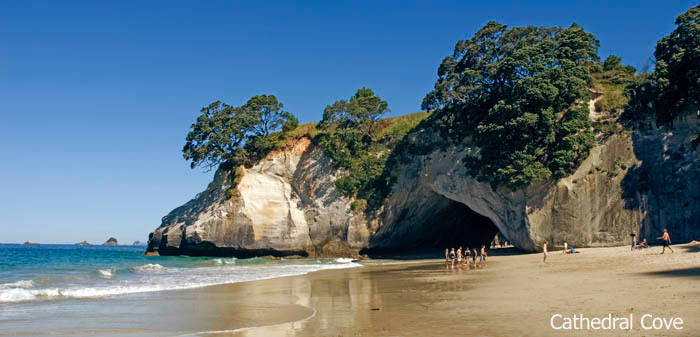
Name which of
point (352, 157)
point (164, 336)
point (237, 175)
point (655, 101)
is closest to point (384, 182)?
point (352, 157)

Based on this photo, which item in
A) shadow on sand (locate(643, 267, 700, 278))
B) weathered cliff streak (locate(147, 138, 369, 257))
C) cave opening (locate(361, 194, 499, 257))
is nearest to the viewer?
shadow on sand (locate(643, 267, 700, 278))

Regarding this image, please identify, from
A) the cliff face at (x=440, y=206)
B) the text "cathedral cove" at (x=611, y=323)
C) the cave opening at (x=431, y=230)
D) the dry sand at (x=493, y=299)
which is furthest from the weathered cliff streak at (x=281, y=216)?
the text "cathedral cove" at (x=611, y=323)

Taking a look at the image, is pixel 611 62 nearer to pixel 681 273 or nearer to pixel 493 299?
pixel 681 273

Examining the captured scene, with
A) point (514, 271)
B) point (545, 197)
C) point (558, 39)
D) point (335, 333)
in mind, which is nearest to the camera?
point (335, 333)

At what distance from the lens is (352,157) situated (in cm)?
4003

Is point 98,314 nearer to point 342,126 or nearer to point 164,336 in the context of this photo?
point 164,336

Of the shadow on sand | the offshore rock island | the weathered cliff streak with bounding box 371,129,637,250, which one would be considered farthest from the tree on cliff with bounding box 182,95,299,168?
the shadow on sand

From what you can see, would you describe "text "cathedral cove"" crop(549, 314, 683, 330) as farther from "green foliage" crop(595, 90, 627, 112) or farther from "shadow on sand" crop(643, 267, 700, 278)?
"green foliage" crop(595, 90, 627, 112)

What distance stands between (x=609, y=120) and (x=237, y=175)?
90.2 feet

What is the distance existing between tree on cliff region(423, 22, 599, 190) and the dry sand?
29.2 feet

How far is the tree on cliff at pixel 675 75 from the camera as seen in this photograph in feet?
76.6

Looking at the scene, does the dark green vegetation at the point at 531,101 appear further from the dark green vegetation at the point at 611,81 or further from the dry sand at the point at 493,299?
the dry sand at the point at 493,299

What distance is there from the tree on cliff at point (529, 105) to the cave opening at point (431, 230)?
8.06 metres

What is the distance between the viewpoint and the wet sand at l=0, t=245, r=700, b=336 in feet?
28.6
